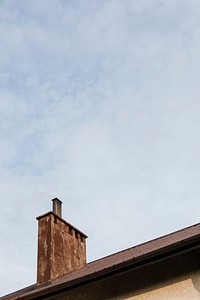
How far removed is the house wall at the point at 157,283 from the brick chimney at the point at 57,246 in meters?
2.75

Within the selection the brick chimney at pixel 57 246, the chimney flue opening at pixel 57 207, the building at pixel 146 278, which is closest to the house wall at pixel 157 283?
the building at pixel 146 278

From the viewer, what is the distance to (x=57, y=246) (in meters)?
10.6

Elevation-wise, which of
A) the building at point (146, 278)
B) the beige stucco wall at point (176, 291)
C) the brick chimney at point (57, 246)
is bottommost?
the beige stucco wall at point (176, 291)

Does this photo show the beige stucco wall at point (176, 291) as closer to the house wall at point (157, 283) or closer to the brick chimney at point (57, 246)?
the house wall at point (157, 283)

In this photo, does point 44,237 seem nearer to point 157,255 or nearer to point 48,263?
point 48,263

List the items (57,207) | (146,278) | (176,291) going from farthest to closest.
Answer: (57,207) → (146,278) → (176,291)

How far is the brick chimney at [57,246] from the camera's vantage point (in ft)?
33.4

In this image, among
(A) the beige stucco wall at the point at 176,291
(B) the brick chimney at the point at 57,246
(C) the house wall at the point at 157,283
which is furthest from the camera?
(B) the brick chimney at the point at 57,246

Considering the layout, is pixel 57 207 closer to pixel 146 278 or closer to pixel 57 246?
pixel 57 246

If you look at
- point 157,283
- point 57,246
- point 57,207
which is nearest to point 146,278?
point 157,283

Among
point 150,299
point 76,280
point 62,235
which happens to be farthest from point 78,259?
point 150,299

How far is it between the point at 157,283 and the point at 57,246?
4.10 metres

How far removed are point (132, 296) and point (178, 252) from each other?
103 centimetres

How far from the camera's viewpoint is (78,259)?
11070 millimetres
